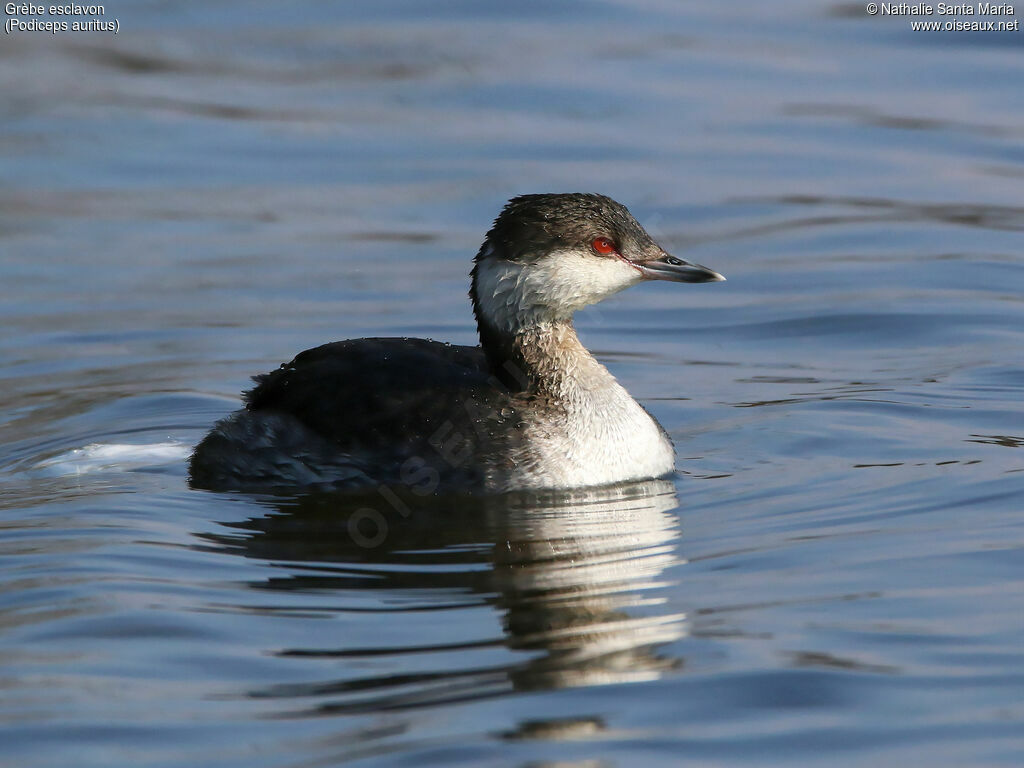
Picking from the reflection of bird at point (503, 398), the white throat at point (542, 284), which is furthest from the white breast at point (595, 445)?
the white throat at point (542, 284)

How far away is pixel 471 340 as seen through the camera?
11.4 meters

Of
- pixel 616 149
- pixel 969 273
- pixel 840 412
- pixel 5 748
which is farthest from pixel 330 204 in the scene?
pixel 5 748

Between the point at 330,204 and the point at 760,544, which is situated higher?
the point at 330,204

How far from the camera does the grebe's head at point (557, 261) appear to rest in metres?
8.46

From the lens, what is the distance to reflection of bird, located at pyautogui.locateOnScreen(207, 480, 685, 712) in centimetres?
596

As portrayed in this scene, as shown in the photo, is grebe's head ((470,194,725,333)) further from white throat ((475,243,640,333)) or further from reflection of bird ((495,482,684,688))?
reflection of bird ((495,482,684,688))

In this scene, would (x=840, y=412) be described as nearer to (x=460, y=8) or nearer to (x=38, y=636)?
(x=38, y=636)

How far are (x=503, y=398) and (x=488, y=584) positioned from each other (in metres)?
1.73

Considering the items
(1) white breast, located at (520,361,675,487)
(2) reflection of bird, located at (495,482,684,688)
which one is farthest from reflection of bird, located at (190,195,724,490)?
(2) reflection of bird, located at (495,482,684,688)

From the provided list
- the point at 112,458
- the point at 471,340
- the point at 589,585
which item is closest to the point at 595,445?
the point at 589,585

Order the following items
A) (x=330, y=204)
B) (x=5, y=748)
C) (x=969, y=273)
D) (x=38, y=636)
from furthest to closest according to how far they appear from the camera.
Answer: (x=330, y=204) < (x=969, y=273) < (x=38, y=636) < (x=5, y=748)

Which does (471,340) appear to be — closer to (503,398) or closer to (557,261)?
(503,398)

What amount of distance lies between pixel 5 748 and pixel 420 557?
2.28m

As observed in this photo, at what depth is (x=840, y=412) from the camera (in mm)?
9586
